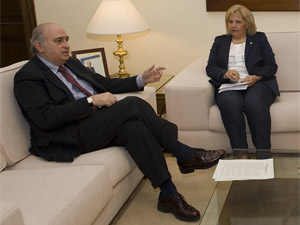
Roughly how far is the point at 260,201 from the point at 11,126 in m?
1.35

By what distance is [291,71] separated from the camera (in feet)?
11.8

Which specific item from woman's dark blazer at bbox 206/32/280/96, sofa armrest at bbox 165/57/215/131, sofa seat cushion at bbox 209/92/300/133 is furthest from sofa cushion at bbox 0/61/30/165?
woman's dark blazer at bbox 206/32/280/96

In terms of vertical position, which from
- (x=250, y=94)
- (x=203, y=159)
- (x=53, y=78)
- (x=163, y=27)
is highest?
(x=163, y=27)

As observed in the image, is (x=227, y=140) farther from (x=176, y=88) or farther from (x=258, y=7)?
(x=258, y=7)

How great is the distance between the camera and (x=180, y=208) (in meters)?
2.78

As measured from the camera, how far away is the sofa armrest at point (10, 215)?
68.7 inches

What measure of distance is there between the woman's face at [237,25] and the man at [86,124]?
38.2 inches

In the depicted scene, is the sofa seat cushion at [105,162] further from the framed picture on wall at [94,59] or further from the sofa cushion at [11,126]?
the framed picture on wall at [94,59]

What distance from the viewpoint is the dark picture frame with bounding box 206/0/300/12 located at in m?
3.94

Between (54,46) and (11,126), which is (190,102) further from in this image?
(11,126)

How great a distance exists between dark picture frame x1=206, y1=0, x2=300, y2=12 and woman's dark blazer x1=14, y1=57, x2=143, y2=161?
174 cm

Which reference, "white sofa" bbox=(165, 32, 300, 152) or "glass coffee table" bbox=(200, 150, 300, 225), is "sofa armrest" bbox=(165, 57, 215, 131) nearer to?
"white sofa" bbox=(165, 32, 300, 152)

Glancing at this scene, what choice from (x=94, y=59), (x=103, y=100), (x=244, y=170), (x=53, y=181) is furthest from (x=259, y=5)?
(x=53, y=181)

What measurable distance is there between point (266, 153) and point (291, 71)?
3.94 ft
